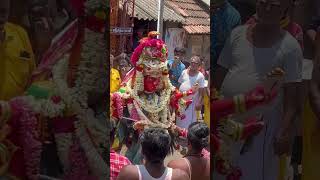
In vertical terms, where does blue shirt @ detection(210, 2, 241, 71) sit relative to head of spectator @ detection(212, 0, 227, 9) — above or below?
below

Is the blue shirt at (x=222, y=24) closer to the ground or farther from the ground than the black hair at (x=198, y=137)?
farther from the ground

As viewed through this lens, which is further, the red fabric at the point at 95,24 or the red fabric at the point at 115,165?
the red fabric at the point at 115,165

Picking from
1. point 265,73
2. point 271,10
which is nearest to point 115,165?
point 265,73

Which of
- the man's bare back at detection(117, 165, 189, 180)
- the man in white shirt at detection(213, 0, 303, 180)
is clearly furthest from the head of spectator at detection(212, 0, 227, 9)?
the man's bare back at detection(117, 165, 189, 180)

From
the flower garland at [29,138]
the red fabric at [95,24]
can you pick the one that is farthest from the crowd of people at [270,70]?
the flower garland at [29,138]

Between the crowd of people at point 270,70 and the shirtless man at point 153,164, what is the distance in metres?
0.76

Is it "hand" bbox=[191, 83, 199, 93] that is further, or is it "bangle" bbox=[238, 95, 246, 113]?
"hand" bbox=[191, 83, 199, 93]

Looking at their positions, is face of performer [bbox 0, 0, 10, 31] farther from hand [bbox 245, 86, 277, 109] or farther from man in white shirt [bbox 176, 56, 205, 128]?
man in white shirt [bbox 176, 56, 205, 128]

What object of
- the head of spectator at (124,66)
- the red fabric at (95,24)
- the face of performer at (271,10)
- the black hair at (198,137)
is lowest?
the black hair at (198,137)

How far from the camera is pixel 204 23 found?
22641mm

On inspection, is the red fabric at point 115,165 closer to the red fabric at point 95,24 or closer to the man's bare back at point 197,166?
the man's bare back at point 197,166

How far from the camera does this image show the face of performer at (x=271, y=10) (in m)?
2.73

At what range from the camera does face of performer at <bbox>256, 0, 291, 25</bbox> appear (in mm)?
2734

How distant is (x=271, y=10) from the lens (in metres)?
2.75
